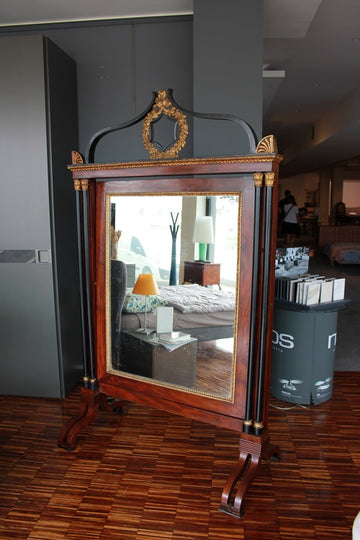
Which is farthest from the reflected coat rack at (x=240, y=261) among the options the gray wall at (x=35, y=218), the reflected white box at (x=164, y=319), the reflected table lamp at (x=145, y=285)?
the gray wall at (x=35, y=218)

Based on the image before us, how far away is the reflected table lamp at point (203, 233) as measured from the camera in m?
2.34

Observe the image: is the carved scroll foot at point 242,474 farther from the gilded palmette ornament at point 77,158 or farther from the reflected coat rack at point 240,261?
the gilded palmette ornament at point 77,158

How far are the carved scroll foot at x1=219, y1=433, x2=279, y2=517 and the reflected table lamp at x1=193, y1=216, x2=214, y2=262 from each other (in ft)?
3.26

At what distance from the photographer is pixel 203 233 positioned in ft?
7.80

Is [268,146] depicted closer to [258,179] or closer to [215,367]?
[258,179]

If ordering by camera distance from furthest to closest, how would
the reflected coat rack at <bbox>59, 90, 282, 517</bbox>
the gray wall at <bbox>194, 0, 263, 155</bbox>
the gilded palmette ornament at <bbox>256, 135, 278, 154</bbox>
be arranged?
the gray wall at <bbox>194, 0, 263, 155</bbox> < the reflected coat rack at <bbox>59, 90, 282, 517</bbox> < the gilded palmette ornament at <bbox>256, 135, 278, 154</bbox>

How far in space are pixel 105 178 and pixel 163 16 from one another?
150 centimetres

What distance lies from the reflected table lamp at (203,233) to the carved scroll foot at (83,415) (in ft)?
3.97

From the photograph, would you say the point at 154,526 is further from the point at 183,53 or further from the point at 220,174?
the point at 183,53

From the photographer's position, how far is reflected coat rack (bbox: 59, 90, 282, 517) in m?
2.13

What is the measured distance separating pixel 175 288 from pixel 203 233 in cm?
37

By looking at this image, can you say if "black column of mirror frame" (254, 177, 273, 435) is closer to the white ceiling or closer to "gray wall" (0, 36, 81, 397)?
"gray wall" (0, 36, 81, 397)

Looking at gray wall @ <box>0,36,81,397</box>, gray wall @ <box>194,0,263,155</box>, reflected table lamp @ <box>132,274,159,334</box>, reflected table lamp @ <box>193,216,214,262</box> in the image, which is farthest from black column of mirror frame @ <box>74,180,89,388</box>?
gray wall @ <box>194,0,263,155</box>

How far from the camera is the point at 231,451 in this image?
2.70 metres
